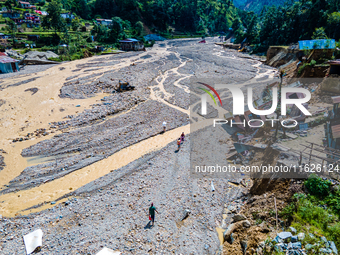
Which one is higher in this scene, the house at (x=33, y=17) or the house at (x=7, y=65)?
the house at (x=33, y=17)

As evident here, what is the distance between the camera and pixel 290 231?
9625 mm

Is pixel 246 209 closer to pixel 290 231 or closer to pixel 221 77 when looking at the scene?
pixel 290 231

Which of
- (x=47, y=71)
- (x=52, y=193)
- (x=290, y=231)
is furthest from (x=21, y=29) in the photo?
(x=290, y=231)

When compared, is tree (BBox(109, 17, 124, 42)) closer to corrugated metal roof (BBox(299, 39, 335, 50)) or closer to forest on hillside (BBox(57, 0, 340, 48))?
forest on hillside (BBox(57, 0, 340, 48))

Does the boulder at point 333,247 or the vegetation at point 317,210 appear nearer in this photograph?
the boulder at point 333,247

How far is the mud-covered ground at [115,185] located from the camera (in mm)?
11523

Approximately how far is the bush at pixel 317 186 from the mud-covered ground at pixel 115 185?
476 cm

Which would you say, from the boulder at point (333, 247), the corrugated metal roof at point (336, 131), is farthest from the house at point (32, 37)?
the boulder at point (333, 247)

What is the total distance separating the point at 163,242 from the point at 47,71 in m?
45.8

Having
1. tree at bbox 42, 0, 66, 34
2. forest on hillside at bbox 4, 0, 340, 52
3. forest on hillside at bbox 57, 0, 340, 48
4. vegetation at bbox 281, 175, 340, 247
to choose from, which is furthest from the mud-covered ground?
tree at bbox 42, 0, 66, 34

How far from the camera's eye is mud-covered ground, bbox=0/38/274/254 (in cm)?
1152

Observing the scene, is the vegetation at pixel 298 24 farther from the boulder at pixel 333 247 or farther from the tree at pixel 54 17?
the tree at pixel 54 17

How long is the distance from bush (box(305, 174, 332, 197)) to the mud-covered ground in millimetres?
4762

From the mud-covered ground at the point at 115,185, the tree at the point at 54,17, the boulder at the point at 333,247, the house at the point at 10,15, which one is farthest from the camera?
the house at the point at 10,15
